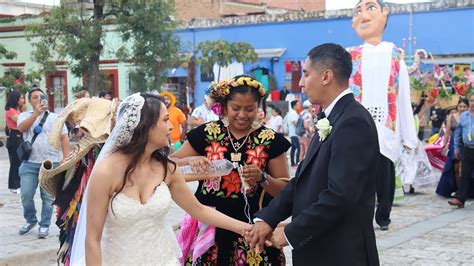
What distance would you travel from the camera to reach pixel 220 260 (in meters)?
4.43

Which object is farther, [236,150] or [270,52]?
[270,52]

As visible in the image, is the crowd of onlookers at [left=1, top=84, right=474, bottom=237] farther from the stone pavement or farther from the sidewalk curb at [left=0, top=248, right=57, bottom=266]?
the sidewalk curb at [left=0, top=248, right=57, bottom=266]

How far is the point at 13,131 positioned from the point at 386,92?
6.11 m

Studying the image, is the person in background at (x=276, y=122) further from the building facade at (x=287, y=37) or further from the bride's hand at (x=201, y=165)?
the bride's hand at (x=201, y=165)

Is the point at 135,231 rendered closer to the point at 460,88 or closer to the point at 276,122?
the point at 276,122

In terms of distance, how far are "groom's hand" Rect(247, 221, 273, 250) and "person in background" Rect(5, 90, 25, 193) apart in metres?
7.71

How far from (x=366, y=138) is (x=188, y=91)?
92.6 feet

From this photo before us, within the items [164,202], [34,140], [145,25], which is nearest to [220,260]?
[164,202]

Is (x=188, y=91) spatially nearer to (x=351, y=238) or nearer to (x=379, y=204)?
(x=379, y=204)

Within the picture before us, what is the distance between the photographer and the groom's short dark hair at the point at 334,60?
3533mm

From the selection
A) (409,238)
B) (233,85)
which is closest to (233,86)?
(233,85)

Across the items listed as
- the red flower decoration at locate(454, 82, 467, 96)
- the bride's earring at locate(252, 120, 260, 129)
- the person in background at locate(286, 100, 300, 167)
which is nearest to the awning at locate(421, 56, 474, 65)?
the red flower decoration at locate(454, 82, 467, 96)

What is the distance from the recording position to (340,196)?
10.7ft

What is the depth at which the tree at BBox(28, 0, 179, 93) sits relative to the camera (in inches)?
821
